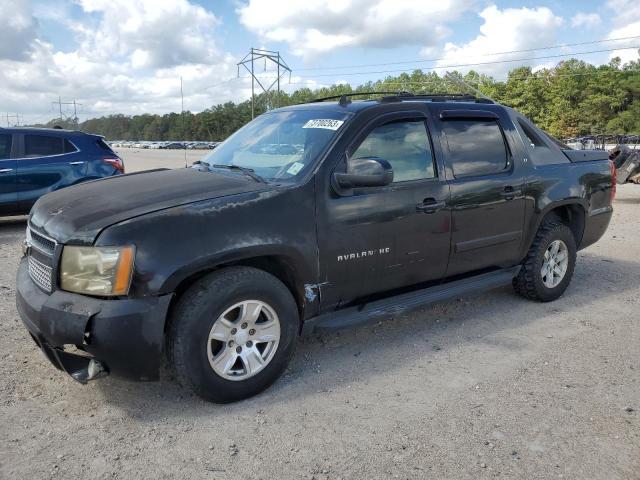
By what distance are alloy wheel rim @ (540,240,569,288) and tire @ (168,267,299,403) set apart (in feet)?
9.15

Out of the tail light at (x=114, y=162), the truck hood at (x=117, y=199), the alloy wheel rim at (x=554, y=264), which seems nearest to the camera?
the truck hood at (x=117, y=199)

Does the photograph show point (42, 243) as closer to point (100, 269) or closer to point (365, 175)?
point (100, 269)

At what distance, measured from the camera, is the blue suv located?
843cm

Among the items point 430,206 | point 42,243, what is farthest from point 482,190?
point 42,243

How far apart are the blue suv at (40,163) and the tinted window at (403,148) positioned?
21.7 feet

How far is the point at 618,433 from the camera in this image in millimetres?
2900

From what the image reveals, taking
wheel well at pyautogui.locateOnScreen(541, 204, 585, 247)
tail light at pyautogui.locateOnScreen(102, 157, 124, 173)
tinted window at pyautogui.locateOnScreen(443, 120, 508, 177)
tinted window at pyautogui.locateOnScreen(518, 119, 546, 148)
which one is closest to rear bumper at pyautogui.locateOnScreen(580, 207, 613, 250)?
wheel well at pyautogui.locateOnScreen(541, 204, 585, 247)

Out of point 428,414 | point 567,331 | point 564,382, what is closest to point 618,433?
point 564,382

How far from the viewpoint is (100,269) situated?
9.16ft

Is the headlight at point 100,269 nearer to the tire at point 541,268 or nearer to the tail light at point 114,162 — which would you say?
the tire at point 541,268

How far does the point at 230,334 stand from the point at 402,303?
4.47ft

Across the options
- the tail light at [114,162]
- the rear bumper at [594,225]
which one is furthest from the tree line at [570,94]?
the rear bumper at [594,225]

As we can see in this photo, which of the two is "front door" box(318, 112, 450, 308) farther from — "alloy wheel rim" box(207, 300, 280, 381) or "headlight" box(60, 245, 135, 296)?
"headlight" box(60, 245, 135, 296)

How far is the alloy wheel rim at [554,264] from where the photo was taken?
499 centimetres
